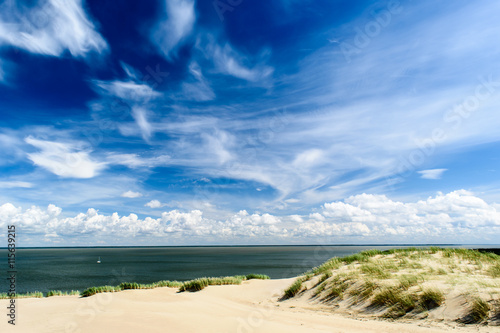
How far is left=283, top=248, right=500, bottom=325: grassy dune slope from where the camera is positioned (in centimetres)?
873

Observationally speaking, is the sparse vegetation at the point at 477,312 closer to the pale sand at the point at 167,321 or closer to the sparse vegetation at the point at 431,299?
the pale sand at the point at 167,321

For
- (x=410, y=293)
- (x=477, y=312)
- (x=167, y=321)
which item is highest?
(x=167, y=321)

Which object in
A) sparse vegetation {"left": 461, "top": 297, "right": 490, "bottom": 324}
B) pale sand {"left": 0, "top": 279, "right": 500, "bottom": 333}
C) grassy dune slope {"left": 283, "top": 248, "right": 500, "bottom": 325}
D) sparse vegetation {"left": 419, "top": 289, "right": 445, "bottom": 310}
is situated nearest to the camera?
pale sand {"left": 0, "top": 279, "right": 500, "bottom": 333}

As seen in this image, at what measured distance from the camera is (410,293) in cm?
1024

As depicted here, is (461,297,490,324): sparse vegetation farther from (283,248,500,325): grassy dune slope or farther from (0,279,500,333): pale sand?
(0,279,500,333): pale sand

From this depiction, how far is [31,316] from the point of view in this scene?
9.37m

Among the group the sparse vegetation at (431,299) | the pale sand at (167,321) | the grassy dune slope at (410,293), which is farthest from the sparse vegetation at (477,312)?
the sparse vegetation at (431,299)

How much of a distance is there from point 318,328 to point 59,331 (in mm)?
7031

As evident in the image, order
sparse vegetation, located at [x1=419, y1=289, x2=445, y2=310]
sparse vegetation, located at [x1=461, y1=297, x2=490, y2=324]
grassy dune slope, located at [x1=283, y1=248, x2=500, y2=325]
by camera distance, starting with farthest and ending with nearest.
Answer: sparse vegetation, located at [x1=419, y1=289, x2=445, y2=310] → grassy dune slope, located at [x1=283, y1=248, x2=500, y2=325] → sparse vegetation, located at [x1=461, y1=297, x2=490, y2=324]

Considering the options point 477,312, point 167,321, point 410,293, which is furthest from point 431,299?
point 167,321

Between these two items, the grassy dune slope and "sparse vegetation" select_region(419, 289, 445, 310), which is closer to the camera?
the grassy dune slope

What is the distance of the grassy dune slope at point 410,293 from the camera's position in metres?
8.73

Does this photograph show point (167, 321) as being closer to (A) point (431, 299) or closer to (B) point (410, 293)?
(B) point (410, 293)

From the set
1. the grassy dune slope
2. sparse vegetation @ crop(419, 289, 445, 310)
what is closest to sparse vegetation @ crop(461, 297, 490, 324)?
the grassy dune slope
